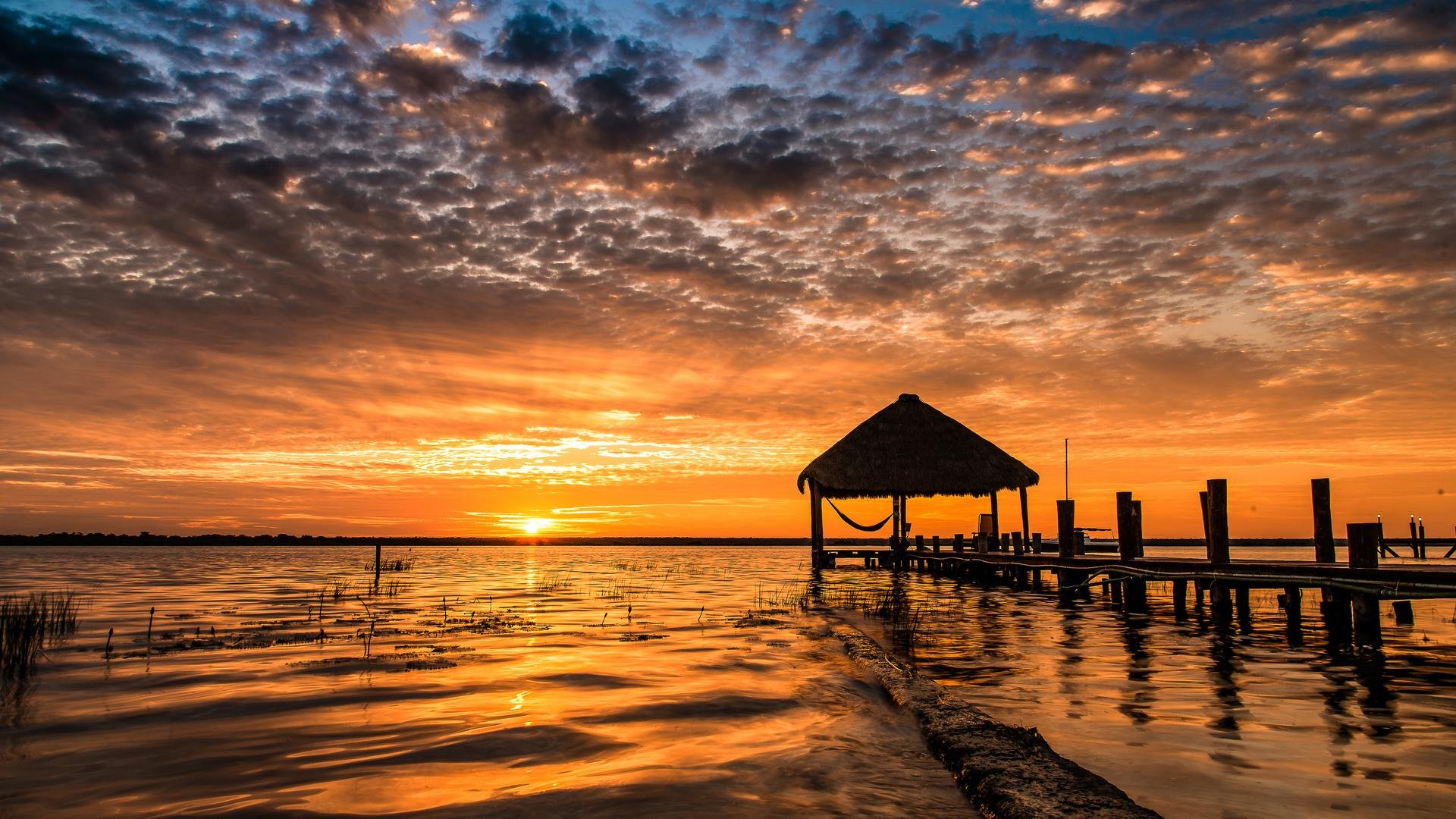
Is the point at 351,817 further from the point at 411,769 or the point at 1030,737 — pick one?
the point at 1030,737

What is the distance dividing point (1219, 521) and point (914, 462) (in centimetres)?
1558

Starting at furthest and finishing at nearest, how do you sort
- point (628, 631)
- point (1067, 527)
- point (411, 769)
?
1. point (1067, 527)
2. point (628, 631)
3. point (411, 769)

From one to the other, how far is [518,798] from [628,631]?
815 cm

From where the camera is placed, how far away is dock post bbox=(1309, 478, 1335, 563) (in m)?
12.5

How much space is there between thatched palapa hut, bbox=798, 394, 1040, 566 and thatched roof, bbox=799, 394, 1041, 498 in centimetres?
2

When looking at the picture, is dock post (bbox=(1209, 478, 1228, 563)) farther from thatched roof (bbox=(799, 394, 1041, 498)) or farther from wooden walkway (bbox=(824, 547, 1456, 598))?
thatched roof (bbox=(799, 394, 1041, 498))

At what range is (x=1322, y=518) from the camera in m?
12.7

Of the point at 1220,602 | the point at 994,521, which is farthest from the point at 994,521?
the point at 1220,602

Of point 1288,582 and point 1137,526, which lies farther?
point 1137,526

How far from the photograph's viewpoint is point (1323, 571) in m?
11.4

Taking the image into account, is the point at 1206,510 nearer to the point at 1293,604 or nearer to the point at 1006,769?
the point at 1293,604

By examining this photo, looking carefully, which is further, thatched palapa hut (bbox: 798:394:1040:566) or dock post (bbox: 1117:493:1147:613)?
thatched palapa hut (bbox: 798:394:1040:566)

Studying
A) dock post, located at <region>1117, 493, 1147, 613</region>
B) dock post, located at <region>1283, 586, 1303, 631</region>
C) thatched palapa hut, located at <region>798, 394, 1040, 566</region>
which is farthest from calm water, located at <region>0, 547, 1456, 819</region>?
thatched palapa hut, located at <region>798, 394, 1040, 566</region>

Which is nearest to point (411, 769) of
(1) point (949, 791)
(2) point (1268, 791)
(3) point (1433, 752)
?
(1) point (949, 791)
